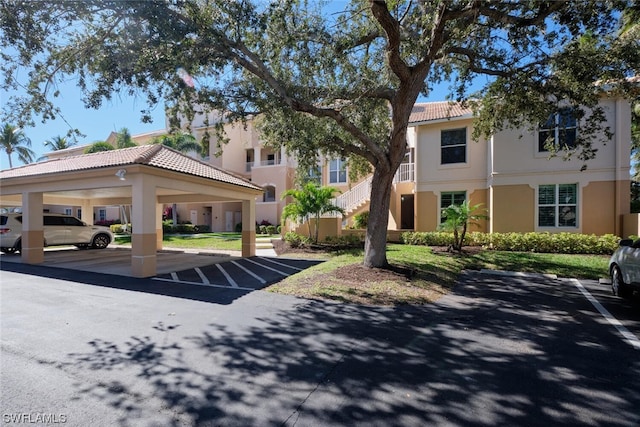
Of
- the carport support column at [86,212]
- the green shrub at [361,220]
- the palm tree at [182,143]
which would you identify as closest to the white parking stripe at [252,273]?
the green shrub at [361,220]

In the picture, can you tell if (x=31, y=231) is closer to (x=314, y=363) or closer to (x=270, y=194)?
(x=314, y=363)

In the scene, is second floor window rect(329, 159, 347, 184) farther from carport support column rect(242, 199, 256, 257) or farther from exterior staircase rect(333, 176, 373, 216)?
carport support column rect(242, 199, 256, 257)

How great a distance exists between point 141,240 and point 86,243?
10785 mm

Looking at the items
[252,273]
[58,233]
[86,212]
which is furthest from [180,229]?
[252,273]

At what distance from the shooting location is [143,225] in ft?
30.2

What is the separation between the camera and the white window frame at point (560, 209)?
13977 mm

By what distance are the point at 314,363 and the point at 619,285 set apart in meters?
7.57

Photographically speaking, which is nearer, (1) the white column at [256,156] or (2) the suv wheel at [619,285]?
(2) the suv wheel at [619,285]

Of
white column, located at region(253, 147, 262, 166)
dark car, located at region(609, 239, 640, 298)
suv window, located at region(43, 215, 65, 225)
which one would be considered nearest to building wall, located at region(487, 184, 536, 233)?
dark car, located at region(609, 239, 640, 298)

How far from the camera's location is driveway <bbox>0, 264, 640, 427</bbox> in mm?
3027

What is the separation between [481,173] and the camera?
16.1 m

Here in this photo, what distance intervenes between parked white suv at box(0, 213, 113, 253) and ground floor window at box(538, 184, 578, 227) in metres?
22.5

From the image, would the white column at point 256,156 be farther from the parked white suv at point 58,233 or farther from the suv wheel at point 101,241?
the suv wheel at point 101,241

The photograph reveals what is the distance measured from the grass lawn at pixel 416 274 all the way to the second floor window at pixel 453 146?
5.48 meters
